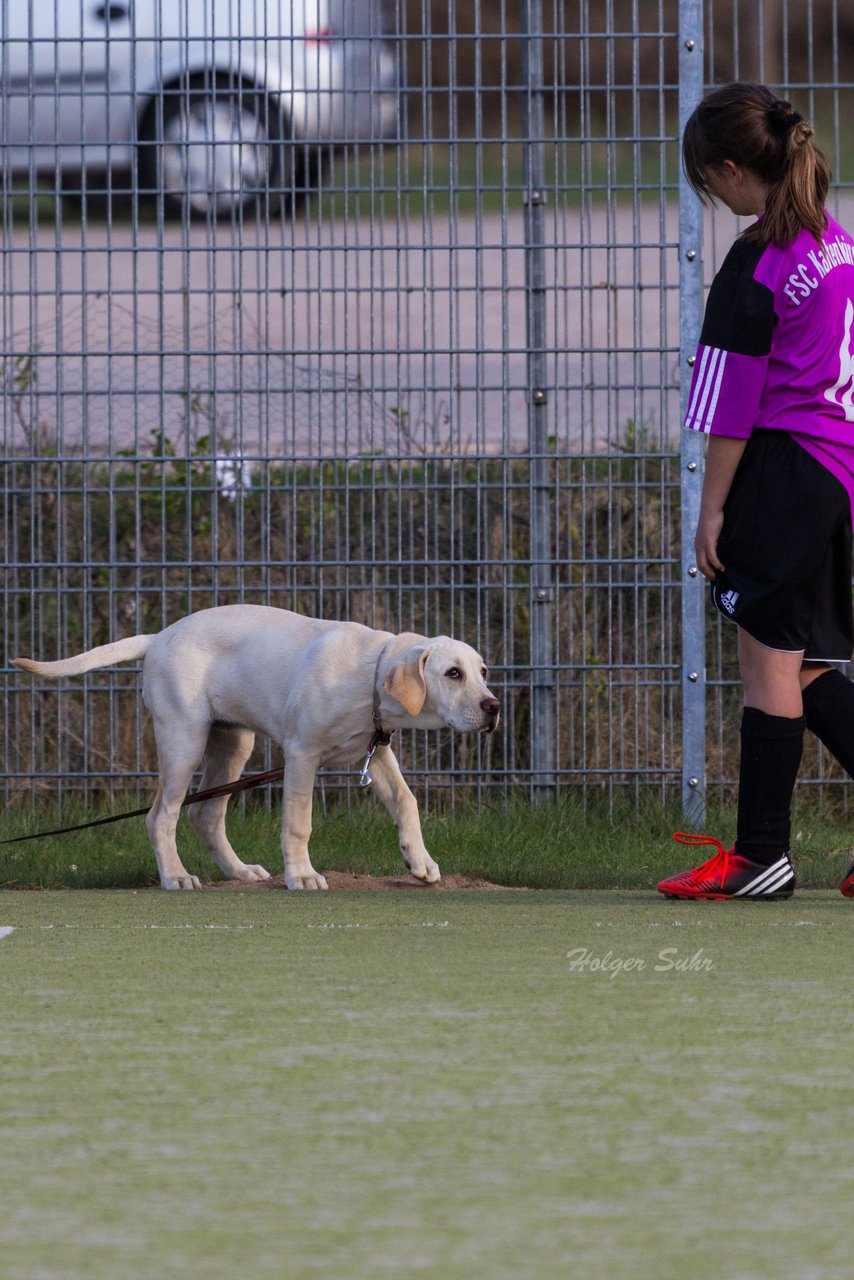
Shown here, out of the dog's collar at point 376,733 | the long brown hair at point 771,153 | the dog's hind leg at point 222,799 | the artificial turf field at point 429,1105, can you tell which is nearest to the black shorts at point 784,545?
the long brown hair at point 771,153

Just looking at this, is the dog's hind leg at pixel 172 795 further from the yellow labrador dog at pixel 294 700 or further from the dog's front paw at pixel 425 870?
the dog's front paw at pixel 425 870

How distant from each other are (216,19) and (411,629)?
216cm

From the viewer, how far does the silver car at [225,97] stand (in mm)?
6160

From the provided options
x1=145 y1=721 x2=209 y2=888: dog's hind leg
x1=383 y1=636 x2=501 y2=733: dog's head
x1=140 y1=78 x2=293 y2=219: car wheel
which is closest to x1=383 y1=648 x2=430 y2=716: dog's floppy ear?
x1=383 y1=636 x2=501 y2=733: dog's head

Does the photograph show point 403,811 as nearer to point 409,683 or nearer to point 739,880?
point 409,683

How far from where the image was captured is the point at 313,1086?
6.89 ft

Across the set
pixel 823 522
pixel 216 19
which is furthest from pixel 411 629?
pixel 823 522

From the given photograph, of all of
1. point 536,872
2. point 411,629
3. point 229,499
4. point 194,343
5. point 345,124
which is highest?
point 345,124

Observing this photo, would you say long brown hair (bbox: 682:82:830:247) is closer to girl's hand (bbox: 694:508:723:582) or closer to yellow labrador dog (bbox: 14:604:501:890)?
girl's hand (bbox: 694:508:723:582)

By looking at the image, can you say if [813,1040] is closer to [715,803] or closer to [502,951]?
[502,951]

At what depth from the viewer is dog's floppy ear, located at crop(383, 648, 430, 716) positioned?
4688 mm

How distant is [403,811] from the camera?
16.1ft

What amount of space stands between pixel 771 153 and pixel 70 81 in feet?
10.7

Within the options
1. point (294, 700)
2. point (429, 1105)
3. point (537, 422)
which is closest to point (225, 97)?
point (537, 422)
